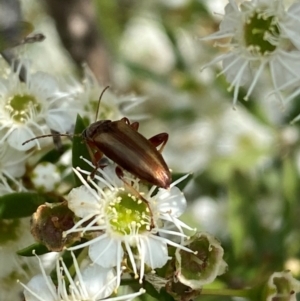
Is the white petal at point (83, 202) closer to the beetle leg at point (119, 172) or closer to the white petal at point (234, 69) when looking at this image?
the beetle leg at point (119, 172)

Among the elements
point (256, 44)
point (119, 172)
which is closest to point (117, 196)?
point (119, 172)

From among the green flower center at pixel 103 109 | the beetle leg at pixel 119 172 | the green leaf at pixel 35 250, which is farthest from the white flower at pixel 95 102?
the green leaf at pixel 35 250

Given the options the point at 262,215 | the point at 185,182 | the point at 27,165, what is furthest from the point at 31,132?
the point at 262,215

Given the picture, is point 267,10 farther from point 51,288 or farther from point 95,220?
point 51,288

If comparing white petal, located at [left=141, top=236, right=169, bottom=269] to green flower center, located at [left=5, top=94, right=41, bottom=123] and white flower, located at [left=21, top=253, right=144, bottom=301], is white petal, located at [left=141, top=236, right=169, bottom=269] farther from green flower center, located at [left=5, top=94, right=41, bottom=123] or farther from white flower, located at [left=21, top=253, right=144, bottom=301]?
green flower center, located at [left=5, top=94, right=41, bottom=123]

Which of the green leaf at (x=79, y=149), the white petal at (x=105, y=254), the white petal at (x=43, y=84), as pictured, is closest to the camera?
the white petal at (x=105, y=254)

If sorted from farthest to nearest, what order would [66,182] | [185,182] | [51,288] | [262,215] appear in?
[262,215] < [66,182] < [185,182] < [51,288]
